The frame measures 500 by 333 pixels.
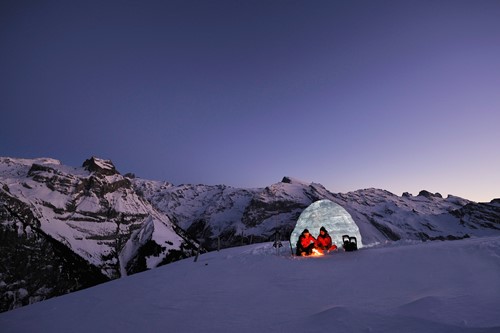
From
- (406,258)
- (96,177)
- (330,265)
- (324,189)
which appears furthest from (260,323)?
(324,189)

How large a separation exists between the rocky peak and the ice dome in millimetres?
131913

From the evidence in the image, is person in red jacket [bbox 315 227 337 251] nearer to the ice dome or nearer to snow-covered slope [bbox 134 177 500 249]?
the ice dome

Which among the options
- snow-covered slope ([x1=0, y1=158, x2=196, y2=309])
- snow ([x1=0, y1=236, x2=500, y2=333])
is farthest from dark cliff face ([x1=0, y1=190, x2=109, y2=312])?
snow ([x1=0, y1=236, x2=500, y2=333])

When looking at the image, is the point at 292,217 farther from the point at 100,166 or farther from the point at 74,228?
the point at 100,166

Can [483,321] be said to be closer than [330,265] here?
Yes

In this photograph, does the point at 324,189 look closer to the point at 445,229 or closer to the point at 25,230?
the point at 445,229

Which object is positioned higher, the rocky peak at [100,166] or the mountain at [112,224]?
the rocky peak at [100,166]

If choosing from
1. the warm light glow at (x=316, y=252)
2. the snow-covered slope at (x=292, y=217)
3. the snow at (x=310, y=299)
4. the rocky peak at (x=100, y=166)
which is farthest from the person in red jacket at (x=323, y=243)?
the rocky peak at (x=100, y=166)

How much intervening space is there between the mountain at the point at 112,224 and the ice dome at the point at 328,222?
1846 cm

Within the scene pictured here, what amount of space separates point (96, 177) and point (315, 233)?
129 m

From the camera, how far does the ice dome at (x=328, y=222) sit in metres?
15.1

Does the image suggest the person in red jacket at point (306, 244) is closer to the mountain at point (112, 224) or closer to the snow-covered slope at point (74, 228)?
the mountain at point (112, 224)

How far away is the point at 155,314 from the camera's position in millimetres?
6215

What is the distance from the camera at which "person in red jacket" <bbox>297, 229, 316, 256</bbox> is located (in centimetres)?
1228
